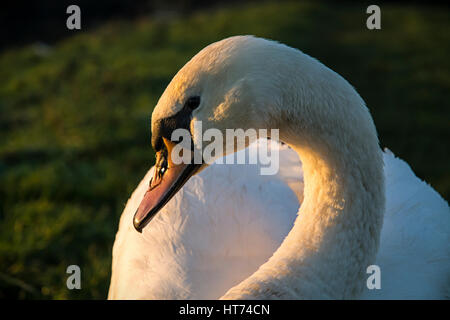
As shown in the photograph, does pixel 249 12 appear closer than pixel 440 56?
No

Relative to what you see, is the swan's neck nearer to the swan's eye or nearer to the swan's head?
the swan's head

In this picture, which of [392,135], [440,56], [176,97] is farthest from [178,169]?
[440,56]

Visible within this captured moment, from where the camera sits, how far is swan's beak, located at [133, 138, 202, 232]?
1591 millimetres

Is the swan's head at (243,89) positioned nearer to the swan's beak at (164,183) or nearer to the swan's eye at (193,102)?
the swan's eye at (193,102)

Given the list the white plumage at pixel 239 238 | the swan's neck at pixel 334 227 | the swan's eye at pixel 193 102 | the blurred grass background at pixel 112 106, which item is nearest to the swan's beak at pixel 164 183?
the swan's eye at pixel 193 102

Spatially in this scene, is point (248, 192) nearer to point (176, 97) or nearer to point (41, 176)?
point (176, 97)

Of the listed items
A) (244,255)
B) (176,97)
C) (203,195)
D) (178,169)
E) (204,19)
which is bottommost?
(244,255)

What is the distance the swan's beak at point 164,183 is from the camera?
159 centimetres

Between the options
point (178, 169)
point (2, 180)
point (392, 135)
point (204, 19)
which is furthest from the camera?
point (204, 19)

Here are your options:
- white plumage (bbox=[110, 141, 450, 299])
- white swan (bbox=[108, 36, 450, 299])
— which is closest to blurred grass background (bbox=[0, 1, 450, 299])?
white plumage (bbox=[110, 141, 450, 299])

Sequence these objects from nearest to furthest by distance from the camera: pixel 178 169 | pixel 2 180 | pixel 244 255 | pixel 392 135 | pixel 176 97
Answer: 1. pixel 176 97
2. pixel 178 169
3. pixel 244 255
4. pixel 2 180
5. pixel 392 135
